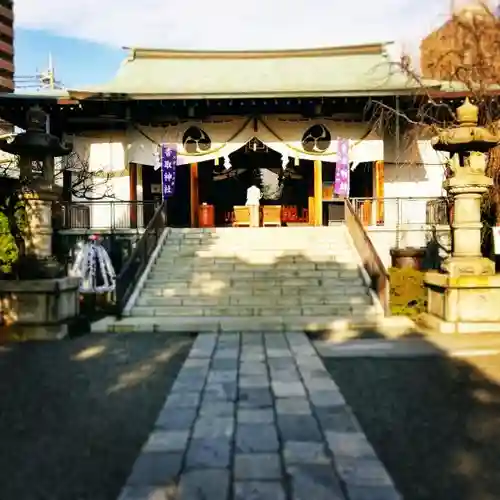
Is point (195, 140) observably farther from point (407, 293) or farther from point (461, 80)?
point (407, 293)

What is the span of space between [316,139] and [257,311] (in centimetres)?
816

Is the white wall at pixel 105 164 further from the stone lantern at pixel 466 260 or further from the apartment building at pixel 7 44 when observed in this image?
the apartment building at pixel 7 44

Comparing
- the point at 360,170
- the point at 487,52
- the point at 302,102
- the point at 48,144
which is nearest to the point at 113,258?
the point at 48,144

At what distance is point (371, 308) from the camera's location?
32.5 feet

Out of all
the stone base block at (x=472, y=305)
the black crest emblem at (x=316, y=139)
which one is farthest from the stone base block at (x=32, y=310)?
the black crest emblem at (x=316, y=139)

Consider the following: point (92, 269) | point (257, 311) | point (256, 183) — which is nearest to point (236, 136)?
point (256, 183)

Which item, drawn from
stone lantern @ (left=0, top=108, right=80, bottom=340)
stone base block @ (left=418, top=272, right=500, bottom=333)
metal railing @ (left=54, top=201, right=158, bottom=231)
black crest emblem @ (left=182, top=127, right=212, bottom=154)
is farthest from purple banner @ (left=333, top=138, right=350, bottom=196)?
stone lantern @ (left=0, top=108, right=80, bottom=340)

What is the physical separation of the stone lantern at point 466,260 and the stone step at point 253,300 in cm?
166

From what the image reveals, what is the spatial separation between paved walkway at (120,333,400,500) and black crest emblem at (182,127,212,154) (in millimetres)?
11231

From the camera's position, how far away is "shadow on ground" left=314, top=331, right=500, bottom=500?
10.6 ft

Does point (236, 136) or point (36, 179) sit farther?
point (236, 136)

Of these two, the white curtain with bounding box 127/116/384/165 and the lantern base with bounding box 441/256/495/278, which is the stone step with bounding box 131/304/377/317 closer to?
the lantern base with bounding box 441/256/495/278

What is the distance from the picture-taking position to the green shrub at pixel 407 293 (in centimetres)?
994

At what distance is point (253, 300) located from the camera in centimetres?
1041
